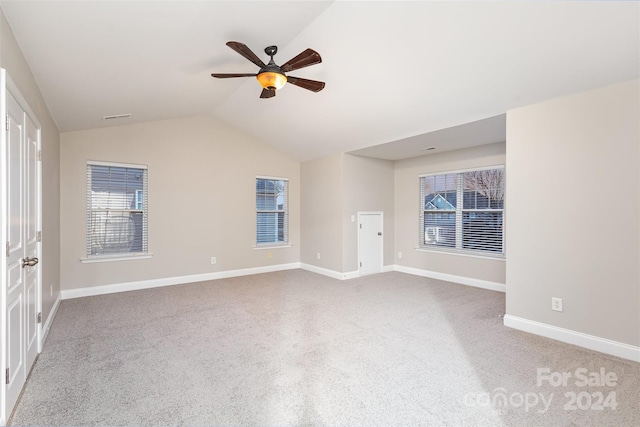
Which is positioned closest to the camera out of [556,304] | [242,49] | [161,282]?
[242,49]

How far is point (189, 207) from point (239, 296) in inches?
77.2

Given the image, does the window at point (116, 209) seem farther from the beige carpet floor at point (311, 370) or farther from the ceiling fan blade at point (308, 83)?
the ceiling fan blade at point (308, 83)

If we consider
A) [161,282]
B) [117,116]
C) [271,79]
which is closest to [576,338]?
[271,79]

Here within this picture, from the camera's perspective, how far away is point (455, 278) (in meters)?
5.55

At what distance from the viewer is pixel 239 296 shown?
4676 mm

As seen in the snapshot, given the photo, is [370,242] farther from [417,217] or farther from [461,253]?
[461,253]

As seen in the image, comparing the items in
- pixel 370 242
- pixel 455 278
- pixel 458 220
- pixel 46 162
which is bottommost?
pixel 455 278

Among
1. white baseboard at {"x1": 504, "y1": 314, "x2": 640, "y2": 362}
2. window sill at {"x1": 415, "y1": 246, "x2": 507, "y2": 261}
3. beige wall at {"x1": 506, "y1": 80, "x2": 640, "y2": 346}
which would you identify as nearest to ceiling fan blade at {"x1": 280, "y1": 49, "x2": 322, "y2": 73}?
beige wall at {"x1": 506, "y1": 80, "x2": 640, "y2": 346}

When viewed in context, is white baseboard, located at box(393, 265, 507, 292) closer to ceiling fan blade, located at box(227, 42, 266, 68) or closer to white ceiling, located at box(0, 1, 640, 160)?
white ceiling, located at box(0, 1, 640, 160)

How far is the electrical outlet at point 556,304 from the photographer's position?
3108 mm

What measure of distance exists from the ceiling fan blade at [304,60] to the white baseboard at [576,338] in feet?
10.9

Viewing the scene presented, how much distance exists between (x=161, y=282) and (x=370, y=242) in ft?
12.7

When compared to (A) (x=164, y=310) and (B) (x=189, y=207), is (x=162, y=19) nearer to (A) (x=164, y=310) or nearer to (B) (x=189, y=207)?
(A) (x=164, y=310)

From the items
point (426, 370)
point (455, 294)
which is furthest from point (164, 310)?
point (455, 294)
